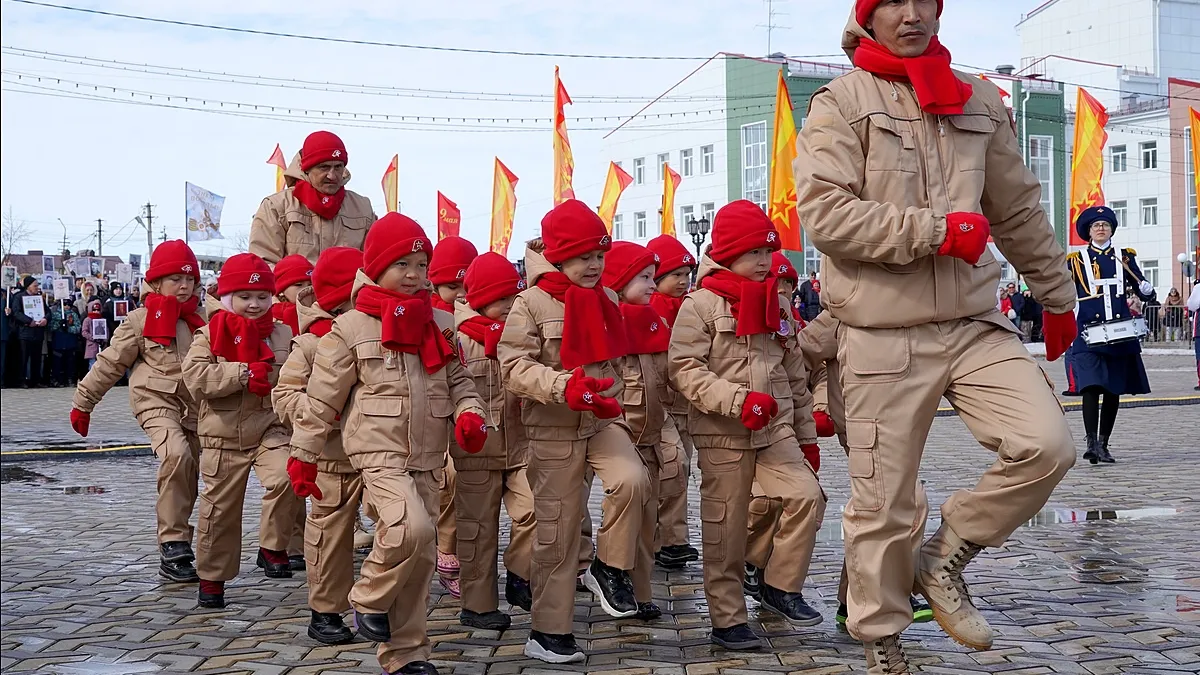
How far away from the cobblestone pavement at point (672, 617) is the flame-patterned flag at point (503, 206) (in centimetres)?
2074

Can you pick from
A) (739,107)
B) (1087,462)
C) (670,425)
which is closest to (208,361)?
(670,425)

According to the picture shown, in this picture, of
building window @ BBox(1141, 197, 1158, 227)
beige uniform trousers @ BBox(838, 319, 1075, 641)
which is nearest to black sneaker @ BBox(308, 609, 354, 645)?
beige uniform trousers @ BBox(838, 319, 1075, 641)

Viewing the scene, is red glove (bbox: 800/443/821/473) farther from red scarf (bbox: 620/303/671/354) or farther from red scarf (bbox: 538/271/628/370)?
red scarf (bbox: 538/271/628/370)

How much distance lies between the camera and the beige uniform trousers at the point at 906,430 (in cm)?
456

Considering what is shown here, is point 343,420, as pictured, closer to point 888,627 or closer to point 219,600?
point 219,600

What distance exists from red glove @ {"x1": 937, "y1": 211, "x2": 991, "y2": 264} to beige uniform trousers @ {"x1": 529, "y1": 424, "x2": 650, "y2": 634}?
2046 millimetres

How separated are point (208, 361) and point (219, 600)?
4.12 feet

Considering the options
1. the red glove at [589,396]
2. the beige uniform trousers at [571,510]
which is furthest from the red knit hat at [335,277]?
the red glove at [589,396]

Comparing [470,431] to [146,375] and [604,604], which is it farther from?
[146,375]

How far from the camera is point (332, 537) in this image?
602cm

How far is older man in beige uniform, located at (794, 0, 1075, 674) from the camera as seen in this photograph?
178 inches

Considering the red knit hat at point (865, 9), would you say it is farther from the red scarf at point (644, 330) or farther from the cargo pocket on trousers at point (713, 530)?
the cargo pocket on trousers at point (713, 530)

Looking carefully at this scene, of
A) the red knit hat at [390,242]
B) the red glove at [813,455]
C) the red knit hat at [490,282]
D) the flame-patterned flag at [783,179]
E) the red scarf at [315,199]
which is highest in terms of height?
the flame-patterned flag at [783,179]

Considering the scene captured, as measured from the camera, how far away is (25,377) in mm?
24859
